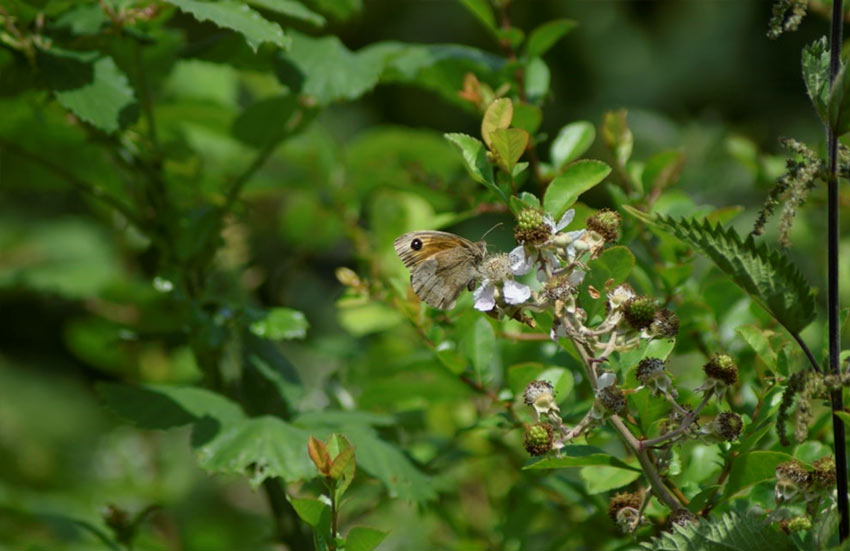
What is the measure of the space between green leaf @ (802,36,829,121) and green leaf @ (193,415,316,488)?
0.55 m

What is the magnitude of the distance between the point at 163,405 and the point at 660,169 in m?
0.57

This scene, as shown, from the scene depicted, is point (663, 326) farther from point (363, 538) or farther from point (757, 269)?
point (363, 538)

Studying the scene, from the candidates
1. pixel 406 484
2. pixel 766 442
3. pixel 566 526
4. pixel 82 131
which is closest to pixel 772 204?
pixel 766 442

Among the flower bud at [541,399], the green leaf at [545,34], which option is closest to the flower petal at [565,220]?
the flower bud at [541,399]

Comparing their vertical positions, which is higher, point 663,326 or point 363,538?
point 663,326

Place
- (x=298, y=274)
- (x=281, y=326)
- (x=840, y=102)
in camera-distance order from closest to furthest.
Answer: (x=840, y=102)
(x=281, y=326)
(x=298, y=274)

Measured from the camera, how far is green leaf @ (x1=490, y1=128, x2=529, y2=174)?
0.73 m

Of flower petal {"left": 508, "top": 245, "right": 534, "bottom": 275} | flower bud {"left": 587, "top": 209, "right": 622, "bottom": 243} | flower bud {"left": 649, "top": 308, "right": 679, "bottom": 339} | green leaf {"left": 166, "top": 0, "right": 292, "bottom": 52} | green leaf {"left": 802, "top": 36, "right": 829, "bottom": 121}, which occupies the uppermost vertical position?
green leaf {"left": 802, "top": 36, "right": 829, "bottom": 121}

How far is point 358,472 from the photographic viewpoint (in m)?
0.96

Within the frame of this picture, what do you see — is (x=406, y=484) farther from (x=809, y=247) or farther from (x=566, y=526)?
(x=809, y=247)

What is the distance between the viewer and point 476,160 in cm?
75

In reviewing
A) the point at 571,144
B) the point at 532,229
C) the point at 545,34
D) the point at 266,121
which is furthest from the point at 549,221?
the point at 266,121

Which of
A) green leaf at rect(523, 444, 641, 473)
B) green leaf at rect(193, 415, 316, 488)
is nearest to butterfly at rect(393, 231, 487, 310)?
green leaf at rect(523, 444, 641, 473)

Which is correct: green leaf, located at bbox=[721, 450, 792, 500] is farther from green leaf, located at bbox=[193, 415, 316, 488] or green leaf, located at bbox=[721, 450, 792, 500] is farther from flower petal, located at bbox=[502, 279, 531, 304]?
green leaf, located at bbox=[193, 415, 316, 488]
